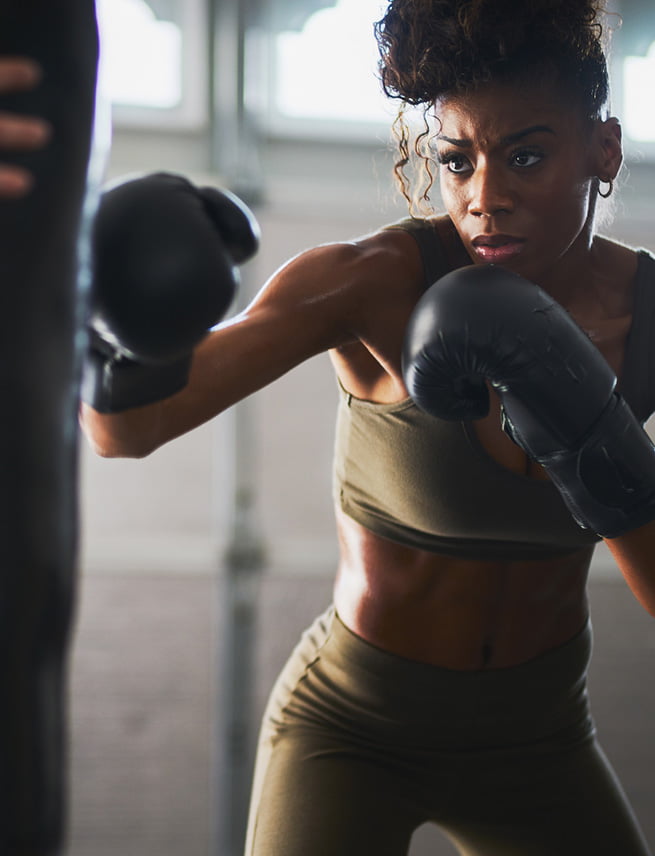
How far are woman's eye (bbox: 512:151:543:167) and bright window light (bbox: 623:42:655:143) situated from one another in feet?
8.49

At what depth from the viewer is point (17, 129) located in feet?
1.79

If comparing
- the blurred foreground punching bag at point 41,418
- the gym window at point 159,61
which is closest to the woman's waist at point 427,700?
the blurred foreground punching bag at point 41,418

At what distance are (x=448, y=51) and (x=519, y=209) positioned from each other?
21 centimetres

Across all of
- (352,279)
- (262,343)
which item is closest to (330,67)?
(352,279)

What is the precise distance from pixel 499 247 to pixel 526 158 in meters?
0.11

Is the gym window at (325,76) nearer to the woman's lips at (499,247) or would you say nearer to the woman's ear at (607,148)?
the woman's ear at (607,148)

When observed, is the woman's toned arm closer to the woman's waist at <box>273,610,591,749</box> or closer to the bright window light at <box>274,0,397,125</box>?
the woman's waist at <box>273,610,591,749</box>

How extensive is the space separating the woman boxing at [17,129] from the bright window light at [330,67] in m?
2.94

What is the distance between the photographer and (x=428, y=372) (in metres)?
1.07

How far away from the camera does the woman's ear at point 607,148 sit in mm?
1236

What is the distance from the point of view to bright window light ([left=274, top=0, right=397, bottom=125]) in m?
3.37

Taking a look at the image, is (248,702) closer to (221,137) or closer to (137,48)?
(221,137)

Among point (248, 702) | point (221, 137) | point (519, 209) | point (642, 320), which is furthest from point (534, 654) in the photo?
point (221, 137)

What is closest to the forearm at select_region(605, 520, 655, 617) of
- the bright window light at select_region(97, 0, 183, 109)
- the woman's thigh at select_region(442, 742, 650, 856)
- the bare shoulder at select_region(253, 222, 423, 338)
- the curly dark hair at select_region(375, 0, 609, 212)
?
the woman's thigh at select_region(442, 742, 650, 856)
